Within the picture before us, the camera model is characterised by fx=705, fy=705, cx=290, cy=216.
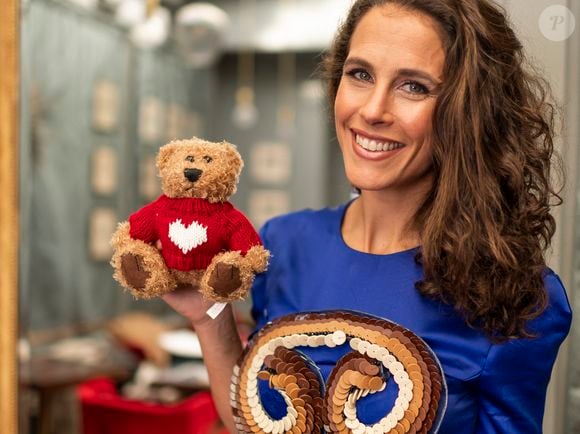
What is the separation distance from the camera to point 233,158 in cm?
112

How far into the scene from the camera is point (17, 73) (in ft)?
5.23

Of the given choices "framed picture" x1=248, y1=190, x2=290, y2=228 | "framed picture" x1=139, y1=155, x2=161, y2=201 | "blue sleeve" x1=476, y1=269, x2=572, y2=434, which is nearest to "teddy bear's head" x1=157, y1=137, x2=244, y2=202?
"blue sleeve" x1=476, y1=269, x2=572, y2=434

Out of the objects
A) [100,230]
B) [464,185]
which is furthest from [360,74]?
[100,230]

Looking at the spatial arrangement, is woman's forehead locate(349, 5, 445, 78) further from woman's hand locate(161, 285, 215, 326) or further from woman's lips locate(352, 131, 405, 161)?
woman's hand locate(161, 285, 215, 326)

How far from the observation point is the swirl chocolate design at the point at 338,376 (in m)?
1.04

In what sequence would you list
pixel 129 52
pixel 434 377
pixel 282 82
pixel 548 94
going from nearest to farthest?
pixel 434 377 → pixel 548 94 → pixel 129 52 → pixel 282 82

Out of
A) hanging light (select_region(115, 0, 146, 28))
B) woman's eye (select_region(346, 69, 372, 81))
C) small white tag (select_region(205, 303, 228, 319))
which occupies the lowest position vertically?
small white tag (select_region(205, 303, 228, 319))

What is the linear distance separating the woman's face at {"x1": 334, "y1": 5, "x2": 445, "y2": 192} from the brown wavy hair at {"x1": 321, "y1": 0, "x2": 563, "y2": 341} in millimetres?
20

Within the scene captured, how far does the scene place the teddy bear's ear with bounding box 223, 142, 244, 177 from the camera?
3.65ft

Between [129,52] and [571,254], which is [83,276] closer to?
[129,52]

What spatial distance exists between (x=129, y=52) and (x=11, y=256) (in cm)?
323

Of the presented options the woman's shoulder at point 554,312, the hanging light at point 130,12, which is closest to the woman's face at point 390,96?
the woman's shoulder at point 554,312

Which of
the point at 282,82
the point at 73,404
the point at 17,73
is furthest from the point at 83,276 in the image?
the point at 17,73

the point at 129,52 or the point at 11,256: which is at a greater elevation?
the point at 129,52
